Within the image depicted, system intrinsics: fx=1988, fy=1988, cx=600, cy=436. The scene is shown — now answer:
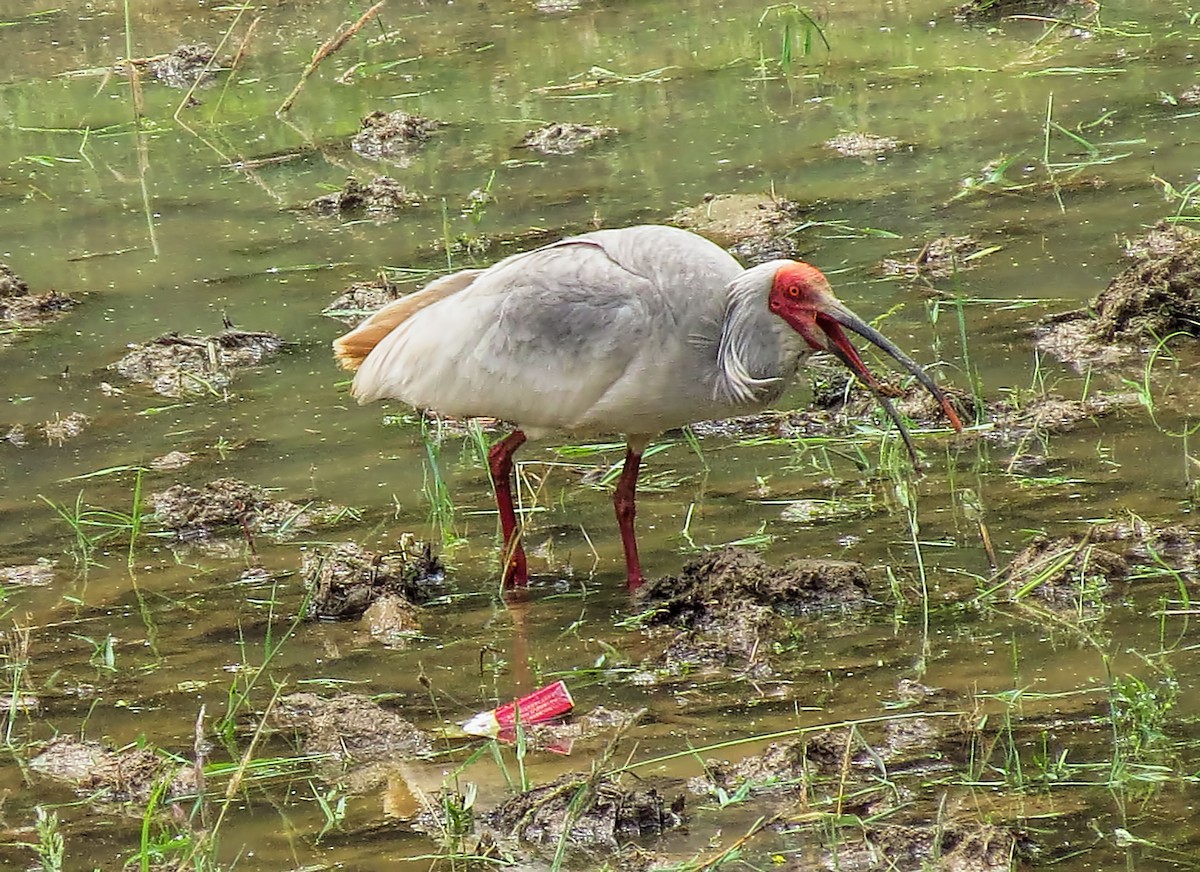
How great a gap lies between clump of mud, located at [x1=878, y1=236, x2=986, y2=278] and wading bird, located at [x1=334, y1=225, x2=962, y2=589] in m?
2.48

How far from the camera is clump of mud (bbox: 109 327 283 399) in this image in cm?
879

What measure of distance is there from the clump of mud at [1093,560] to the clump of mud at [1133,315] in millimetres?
1738

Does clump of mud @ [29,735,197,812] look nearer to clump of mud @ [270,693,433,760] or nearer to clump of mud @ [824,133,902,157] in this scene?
clump of mud @ [270,693,433,760]

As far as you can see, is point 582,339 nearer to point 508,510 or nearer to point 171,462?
point 508,510

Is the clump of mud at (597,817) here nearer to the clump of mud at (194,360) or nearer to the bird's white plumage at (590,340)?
the bird's white plumage at (590,340)

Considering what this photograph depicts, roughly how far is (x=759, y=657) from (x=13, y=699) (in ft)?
7.21

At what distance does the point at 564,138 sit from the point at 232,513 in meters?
5.06

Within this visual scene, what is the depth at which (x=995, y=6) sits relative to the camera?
43.5ft

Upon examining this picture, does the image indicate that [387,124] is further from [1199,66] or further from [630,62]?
[1199,66]

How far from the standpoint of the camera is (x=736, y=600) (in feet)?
20.0

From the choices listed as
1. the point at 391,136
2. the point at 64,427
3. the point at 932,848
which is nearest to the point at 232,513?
the point at 64,427

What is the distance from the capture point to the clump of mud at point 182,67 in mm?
14219

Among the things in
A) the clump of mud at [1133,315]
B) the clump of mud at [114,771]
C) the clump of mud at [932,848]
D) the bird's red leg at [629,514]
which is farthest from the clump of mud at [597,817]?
the clump of mud at [1133,315]

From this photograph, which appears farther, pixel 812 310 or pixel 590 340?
pixel 590 340
